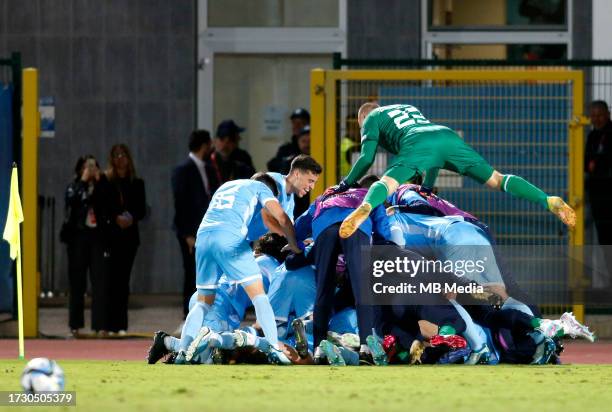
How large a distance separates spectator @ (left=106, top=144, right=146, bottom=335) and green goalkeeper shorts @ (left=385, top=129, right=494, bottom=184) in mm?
4711

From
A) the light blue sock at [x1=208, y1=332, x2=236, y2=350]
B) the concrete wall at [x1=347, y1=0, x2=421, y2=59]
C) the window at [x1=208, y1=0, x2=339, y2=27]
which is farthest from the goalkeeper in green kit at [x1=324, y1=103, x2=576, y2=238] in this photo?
the window at [x1=208, y1=0, x2=339, y2=27]

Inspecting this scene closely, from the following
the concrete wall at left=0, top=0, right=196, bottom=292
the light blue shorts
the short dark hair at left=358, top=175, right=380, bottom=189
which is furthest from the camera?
the concrete wall at left=0, top=0, right=196, bottom=292

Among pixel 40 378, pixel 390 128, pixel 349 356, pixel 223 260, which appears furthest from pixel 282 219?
pixel 40 378

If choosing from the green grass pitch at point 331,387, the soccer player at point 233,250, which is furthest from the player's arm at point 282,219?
the green grass pitch at point 331,387

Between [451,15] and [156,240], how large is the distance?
4.68 meters

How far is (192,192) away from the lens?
18281mm

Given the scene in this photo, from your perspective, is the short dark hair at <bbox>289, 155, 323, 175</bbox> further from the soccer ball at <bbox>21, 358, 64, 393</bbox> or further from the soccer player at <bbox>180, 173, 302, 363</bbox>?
the soccer ball at <bbox>21, 358, 64, 393</bbox>

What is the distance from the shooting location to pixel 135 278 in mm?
21281

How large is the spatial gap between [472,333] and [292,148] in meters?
5.52

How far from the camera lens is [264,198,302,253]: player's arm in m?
13.4

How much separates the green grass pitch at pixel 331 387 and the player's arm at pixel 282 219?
1179mm

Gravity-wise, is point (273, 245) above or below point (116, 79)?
below

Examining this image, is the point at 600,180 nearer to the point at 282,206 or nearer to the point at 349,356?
the point at 282,206
